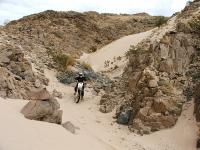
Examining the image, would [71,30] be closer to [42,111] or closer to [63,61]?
[63,61]

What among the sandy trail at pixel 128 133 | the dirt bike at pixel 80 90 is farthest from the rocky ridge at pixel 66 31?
the sandy trail at pixel 128 133

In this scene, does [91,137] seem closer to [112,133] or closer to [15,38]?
[112,133]

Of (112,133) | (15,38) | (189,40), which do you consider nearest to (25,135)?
(112,133)

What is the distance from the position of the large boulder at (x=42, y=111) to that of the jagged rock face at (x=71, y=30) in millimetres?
9593

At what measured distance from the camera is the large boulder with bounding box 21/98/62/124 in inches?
402

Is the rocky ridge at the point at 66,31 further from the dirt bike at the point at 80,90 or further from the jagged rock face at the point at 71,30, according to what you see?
the dirt bike at the point at 80,90

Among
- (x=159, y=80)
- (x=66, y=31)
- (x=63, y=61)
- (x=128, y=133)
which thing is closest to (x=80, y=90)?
(x=159, y=80)

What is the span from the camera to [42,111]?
1031 centimetres

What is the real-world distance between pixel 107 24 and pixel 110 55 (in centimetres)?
731

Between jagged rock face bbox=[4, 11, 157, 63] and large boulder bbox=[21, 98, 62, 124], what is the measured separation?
9593mm

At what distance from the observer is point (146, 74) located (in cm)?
1425

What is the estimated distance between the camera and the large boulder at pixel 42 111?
1020 cm

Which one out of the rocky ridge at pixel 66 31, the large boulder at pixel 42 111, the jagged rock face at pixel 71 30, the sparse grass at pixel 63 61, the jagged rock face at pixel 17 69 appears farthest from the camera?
the jagged rock face at pixel 71 30

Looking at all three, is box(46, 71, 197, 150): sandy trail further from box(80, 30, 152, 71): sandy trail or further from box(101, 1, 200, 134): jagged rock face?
box(80, 30, 152, 71): sandy trail
